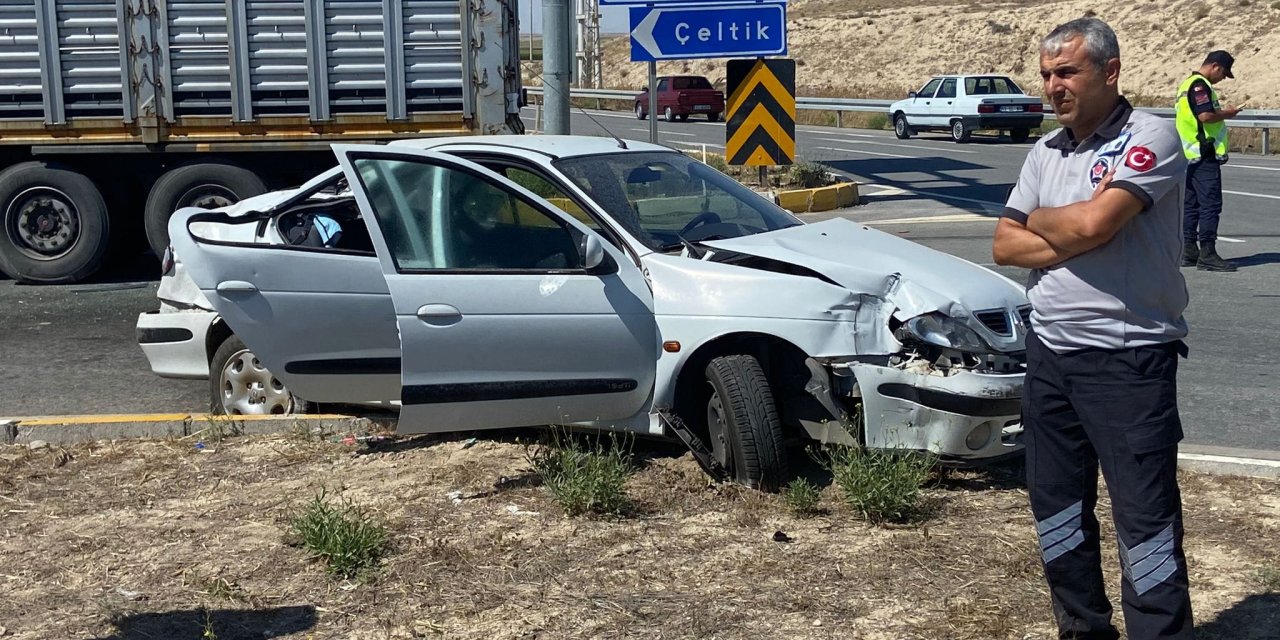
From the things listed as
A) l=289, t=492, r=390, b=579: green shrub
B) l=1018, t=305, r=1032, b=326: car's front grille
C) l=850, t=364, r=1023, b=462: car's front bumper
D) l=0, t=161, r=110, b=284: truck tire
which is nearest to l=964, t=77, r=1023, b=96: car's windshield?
l=0, t=161, r=110, b=284: truck tire

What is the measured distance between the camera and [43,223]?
11.4 m

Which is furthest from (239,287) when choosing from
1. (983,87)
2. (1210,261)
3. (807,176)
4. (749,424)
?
(983,87)

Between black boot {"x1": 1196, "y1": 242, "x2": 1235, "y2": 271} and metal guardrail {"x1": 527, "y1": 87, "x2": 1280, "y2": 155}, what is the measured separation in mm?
1217

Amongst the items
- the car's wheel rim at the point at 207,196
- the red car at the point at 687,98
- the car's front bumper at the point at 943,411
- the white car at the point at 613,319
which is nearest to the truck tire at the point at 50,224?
the car's wheel rim at the point at 207,196

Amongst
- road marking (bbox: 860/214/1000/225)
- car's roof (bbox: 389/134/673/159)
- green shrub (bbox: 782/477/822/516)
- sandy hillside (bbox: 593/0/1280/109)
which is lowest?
green shrub (bbox: 782/477/822/516)

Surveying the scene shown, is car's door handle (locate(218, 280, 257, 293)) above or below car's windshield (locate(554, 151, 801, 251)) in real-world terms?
below

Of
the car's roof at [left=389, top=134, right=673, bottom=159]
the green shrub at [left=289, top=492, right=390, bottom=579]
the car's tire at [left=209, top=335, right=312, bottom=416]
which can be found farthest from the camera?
the car's tire at [left=209, top=335, right=312, bottom=416]

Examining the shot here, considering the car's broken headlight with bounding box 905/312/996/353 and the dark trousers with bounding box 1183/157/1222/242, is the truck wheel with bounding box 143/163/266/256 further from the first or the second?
the dark trousers with bounding box 1183/157/1222/242

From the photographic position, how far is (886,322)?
17.3ft

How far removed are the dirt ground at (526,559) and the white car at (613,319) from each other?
332mm

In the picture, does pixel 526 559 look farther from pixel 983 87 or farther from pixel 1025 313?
pixel 983 87

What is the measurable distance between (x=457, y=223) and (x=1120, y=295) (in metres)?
3.01

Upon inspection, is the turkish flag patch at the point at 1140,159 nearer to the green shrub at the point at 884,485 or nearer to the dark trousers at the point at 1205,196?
the green shrub at the point at 884,485

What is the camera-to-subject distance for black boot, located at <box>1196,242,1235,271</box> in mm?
10953
